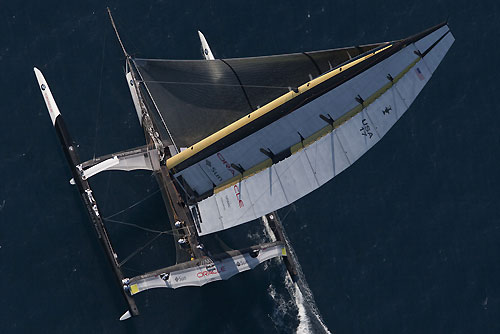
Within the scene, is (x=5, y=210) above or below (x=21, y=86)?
below

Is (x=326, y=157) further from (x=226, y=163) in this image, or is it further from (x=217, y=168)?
(x=217, y=168)

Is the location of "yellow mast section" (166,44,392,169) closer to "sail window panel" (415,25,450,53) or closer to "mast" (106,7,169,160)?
"sail window panel" (415,25,450,53)

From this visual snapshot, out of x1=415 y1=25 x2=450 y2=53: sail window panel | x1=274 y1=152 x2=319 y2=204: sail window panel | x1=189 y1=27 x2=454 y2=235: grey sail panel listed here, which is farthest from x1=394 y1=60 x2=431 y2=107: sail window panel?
x1=274 y1=152 x2=319 y2=204: sail window panel

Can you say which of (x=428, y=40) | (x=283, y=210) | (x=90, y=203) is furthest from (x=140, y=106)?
(x=428, y=40)

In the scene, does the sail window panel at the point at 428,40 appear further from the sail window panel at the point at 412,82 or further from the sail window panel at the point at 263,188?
the sail window panel at the point at 263,188

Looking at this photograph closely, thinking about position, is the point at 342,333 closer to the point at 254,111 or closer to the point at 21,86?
the point at 254,111

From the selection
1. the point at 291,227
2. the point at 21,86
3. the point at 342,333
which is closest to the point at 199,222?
the point at 291,227

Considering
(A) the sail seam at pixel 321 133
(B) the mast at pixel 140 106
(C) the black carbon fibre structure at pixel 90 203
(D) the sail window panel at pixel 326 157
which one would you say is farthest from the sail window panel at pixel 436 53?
(C) the black carbon fibre structure at pixel 90 203
